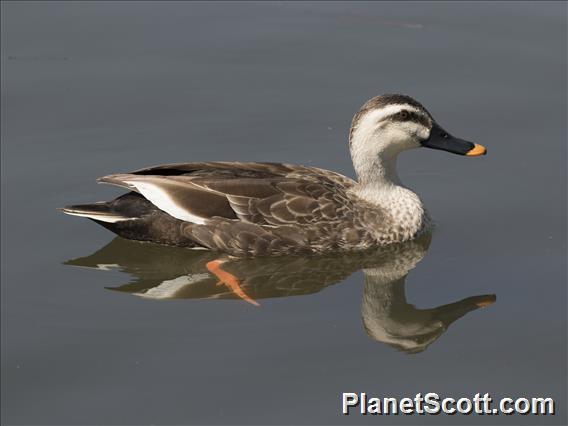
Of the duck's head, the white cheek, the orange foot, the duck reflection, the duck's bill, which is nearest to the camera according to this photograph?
the duck reflection

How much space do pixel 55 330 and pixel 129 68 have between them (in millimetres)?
4742

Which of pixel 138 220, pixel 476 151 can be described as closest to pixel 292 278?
pixel 138 220

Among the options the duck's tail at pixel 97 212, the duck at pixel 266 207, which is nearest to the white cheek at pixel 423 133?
the duck at pixel 266 207

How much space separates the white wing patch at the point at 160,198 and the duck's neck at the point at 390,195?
166 cm

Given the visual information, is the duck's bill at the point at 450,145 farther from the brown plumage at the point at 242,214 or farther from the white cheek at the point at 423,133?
the brown plumage at the point at 242,214

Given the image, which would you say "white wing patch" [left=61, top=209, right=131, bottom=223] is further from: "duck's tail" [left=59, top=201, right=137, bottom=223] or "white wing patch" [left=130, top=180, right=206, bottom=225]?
"white wing patch" [left=130, top=180, right=206, bottom=225]

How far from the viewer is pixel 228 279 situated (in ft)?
33.2

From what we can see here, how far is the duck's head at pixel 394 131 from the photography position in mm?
10594

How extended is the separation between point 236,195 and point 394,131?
61.0 inches

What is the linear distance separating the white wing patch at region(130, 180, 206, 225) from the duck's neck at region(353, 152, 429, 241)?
1657mm

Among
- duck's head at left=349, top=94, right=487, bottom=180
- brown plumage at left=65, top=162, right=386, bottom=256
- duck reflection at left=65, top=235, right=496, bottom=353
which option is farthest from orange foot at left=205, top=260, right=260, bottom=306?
duck's head at left=349, top=94, right=487, bottom=180

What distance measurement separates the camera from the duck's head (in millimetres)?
10594

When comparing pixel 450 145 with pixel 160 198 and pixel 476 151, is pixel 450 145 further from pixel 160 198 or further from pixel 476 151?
pixel 160 198

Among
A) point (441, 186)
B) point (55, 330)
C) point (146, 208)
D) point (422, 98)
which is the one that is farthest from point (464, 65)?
point (55, 330)
